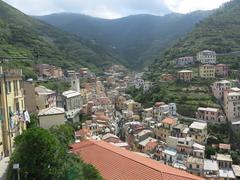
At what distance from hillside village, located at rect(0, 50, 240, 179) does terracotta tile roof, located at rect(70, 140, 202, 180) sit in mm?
1494

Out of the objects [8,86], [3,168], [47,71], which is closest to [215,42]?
[47,71]

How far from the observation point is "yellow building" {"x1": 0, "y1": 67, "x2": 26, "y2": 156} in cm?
2389

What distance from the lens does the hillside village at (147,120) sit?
28.9 m

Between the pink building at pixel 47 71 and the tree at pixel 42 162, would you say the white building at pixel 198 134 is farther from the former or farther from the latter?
the pink building at pixel 47 71

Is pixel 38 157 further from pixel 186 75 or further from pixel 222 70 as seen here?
pixel 222 70

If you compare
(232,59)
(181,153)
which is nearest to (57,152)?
(181,153)

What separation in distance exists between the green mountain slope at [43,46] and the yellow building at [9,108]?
181 ft

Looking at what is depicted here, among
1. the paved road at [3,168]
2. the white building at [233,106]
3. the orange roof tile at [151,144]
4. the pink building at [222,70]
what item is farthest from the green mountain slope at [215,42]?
the paved road at [3,168]

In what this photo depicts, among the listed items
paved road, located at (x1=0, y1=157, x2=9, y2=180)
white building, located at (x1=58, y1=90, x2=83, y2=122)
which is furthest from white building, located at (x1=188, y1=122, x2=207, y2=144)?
paved road, located at (x1=0, y1=157, x2=9, y2=180)

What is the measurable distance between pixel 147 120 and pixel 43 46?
2772 inches

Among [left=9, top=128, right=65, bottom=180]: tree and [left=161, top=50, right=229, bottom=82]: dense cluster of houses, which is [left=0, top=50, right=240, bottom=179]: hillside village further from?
[left=9, top=128, right=65, bottom=180]: tree

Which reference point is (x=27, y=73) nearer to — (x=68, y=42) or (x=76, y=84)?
(x=76, y=84)

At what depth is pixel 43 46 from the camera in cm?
12056

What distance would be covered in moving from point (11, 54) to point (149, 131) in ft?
162
